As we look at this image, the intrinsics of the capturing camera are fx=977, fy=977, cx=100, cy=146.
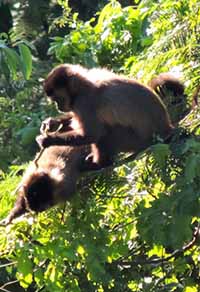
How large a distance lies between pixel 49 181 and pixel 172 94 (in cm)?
99

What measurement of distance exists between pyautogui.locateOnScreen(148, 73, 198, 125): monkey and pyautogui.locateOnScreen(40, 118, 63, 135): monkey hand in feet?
1.92

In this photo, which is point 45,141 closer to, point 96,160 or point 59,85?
point 96,160

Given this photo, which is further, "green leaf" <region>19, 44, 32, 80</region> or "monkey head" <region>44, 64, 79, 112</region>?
"monkey head" <region>44, 64, 79, 112</region>

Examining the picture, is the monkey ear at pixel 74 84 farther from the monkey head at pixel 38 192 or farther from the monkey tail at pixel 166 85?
the monkey head at pixel 38 192

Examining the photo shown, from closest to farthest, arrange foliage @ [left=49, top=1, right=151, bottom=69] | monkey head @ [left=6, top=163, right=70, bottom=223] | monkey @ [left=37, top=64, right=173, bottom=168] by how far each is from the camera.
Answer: monkey head @ [left=6, top=163, right=70, bottom=223] → monkey @ [left=37, top=64, right=173, bottom=168] → foliage @ [left=49, top=1, right=151, bottom=69]

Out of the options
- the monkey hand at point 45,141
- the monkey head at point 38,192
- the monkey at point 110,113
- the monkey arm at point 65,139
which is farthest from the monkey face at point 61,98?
the monkey head at point 38,192

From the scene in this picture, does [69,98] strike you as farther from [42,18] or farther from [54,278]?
[42,18]

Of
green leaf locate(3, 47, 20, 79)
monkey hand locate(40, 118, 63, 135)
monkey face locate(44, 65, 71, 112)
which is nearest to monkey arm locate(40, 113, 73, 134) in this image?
monkey hand locate(40, 118, 63, 135)

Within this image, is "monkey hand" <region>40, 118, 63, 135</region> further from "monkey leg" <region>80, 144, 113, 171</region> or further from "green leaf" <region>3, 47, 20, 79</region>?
"green leaf" <region>3, 47, 20, 79</region>

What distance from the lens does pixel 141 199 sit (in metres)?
4.72

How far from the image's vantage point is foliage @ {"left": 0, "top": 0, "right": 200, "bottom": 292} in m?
4.30

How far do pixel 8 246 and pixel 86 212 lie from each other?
1.48 feet

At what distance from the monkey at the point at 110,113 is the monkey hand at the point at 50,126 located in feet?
0.24

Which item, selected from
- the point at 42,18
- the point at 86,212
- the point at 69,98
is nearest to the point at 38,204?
the point at 86,212
